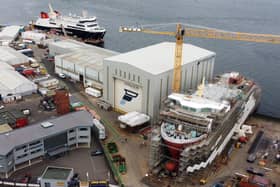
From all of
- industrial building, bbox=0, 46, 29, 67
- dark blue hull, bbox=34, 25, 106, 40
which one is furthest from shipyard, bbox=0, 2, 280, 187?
dark blue hull, bbox=34, 25, 106, 40

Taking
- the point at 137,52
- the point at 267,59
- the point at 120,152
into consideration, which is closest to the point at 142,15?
the point at 267,59

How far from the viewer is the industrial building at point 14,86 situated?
44.2 m

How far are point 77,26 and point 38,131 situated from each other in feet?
173

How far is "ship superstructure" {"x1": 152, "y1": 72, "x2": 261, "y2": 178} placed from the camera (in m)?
28.8

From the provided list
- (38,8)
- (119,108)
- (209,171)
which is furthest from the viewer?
(38,8)

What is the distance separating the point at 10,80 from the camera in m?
46.9

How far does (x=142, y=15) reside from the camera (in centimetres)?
10806

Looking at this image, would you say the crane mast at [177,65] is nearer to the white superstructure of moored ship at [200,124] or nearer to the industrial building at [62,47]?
the white superstructure of moored ship at [200,124]

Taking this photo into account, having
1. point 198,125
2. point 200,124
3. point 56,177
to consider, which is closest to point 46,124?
point 56,177

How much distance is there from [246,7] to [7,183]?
385ft

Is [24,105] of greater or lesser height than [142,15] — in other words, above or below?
below

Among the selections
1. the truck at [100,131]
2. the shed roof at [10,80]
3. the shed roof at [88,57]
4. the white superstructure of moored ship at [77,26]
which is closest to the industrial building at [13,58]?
the shed roof at [10,80]

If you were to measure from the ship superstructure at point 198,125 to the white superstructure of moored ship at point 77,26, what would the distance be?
1911 inches

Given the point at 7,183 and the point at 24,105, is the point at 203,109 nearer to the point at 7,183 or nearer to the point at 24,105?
the point at 7,183
